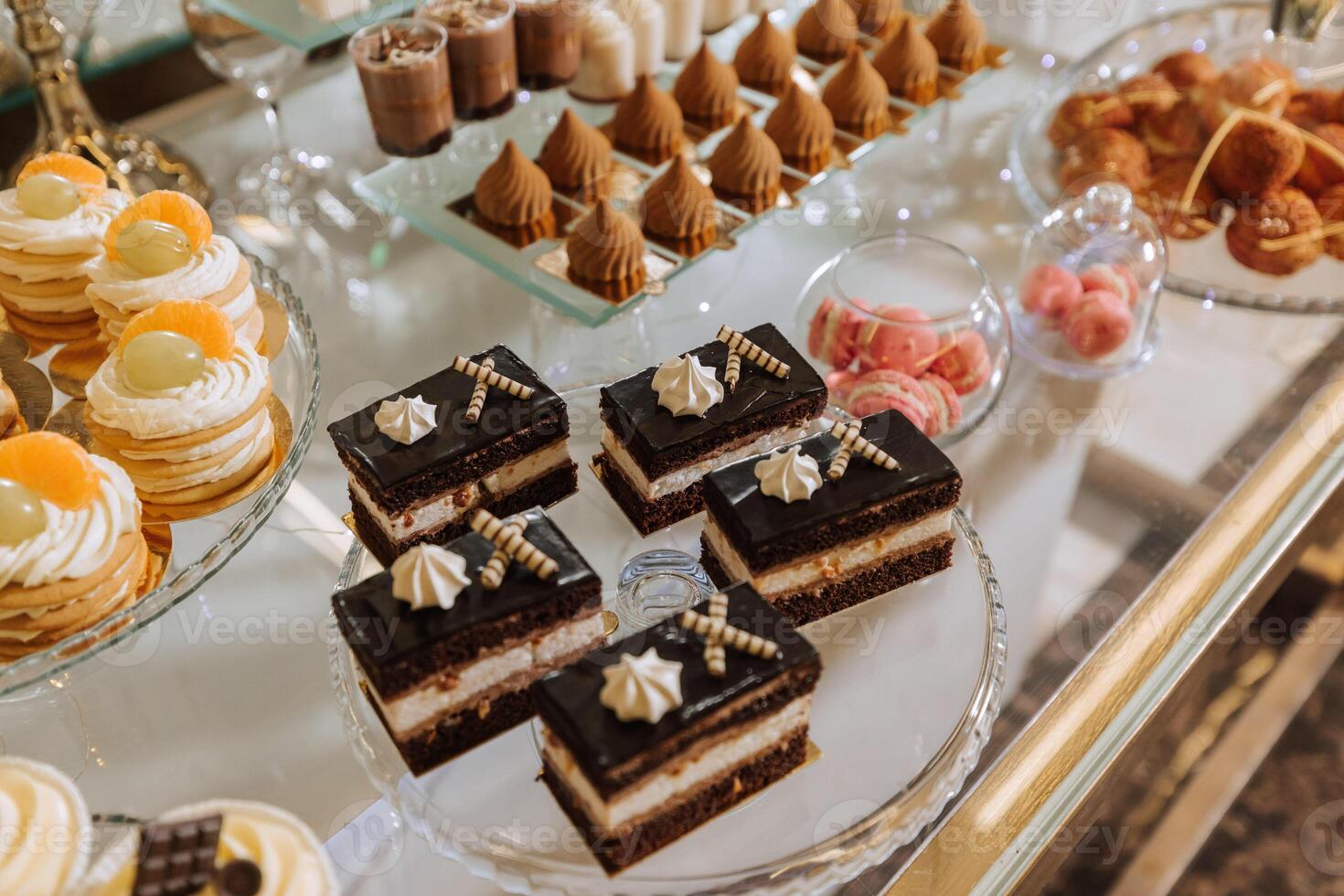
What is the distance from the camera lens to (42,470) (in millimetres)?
1629

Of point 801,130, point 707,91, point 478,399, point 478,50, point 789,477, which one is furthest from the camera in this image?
point 707,91

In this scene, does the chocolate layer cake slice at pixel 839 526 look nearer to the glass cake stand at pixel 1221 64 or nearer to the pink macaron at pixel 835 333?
the pink macaron at pixel 835 333

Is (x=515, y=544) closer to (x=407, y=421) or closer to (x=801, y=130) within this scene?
(x=407, y=421)

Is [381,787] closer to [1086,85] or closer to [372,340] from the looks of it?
[372,340]

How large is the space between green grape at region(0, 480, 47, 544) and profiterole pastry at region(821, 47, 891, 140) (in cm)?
188

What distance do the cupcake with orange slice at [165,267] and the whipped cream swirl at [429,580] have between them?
0.64 meters

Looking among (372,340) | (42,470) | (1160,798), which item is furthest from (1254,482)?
(42,470)

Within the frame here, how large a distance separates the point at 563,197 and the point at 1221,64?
1756mm

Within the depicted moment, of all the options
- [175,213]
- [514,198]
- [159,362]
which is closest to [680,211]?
[514,198]

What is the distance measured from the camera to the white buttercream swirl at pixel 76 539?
156 cm

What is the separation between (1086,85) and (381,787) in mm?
2424

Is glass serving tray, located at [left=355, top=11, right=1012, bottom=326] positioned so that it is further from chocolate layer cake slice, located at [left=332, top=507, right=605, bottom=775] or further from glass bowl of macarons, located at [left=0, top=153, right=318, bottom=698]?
chocolate layer cake slice, located at [left=332, top=507, right=605, bottom=775]

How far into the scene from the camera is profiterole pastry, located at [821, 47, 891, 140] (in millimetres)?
2730

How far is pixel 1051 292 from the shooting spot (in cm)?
245
